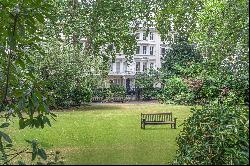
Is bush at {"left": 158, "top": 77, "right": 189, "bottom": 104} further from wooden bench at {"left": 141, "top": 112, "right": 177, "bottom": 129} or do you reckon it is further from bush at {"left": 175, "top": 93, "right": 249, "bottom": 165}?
wooden bench at {"left": 141, "top": 112, "right": 177, "bottom": 129}

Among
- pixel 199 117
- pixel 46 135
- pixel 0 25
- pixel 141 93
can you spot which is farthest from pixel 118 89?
pixel 0 25

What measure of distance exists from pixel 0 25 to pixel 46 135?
12.1m

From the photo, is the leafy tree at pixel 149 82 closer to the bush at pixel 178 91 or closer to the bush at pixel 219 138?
the bush at pixel 178 91

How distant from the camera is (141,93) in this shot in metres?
42.7

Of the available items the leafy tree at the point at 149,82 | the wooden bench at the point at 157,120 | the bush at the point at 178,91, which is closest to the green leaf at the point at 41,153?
the bush at the point at 178,91

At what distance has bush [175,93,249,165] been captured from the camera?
3688mm

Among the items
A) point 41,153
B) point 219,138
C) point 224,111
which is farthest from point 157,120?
point 41,153

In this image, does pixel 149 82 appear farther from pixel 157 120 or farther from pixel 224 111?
pixel 224 111

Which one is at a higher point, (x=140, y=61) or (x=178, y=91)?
(x=140, y=61)

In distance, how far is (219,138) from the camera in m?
4.39

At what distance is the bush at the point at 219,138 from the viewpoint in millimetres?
3688

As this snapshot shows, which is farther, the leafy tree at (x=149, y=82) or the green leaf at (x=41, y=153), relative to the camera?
the leafy tree at (x=149, y=82)

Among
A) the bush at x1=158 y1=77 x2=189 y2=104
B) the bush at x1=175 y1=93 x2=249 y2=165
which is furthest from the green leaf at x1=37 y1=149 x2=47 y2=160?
the bush at x1=158 y1=77 x2=189 y2=104

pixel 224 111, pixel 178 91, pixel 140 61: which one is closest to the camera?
pixel 224 111
